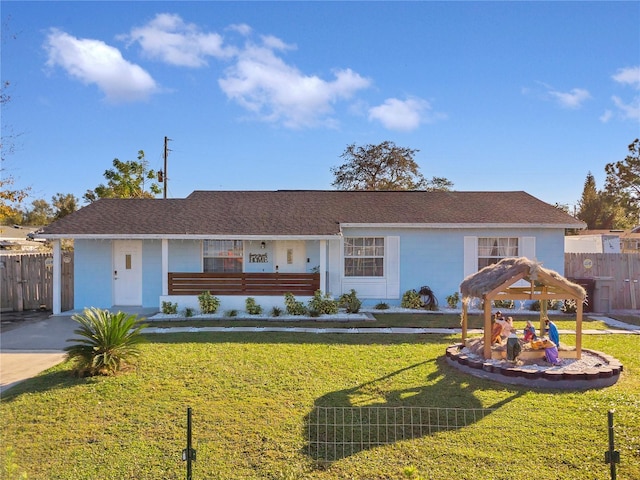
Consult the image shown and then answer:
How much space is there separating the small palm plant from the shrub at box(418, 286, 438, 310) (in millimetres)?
9786

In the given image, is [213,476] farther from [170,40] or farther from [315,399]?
[170,40]

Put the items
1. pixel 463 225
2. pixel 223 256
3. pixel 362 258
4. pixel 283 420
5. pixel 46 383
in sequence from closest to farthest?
pixel 283 420 → pixel 46 383 → pixel 463 225 → pixel 223 256 → pixel 362 258

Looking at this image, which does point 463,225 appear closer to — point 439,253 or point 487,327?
point 439,253

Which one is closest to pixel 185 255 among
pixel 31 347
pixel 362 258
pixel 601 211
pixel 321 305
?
pixel 321 305

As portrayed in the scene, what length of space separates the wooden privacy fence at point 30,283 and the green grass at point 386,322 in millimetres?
5310

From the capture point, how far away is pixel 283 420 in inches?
214

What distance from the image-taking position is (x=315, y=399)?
6.14m

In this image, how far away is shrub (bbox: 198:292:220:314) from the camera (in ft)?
44.2

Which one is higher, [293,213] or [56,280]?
[293,213]

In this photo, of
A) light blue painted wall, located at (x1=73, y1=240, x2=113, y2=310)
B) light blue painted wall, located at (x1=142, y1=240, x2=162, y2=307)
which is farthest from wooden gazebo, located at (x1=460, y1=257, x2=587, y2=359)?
light blue painted wall, located at (x1=73, y1=240, x2=113, y2=310)

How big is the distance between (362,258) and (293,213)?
311 cm

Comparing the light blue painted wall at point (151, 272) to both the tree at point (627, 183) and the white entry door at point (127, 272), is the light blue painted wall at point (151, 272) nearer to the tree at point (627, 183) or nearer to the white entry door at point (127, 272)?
the white entry door at point (127, 272)

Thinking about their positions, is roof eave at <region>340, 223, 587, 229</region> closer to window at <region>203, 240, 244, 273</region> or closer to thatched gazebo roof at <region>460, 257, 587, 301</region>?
window at <region>203, 240, 244, 273</region>

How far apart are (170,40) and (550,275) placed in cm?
1123
